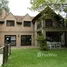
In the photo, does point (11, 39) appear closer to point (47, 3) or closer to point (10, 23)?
point (10, 23)

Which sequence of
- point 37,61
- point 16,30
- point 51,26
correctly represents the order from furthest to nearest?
point 16,30 → point 51,26 → point 37,61

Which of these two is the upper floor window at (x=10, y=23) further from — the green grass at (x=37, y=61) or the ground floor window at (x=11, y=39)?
the green grass at (x=37, y=61)

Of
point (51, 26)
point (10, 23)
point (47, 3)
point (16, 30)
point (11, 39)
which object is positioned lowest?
point (11, 39)

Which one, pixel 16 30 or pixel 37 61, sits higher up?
pixel 16 30

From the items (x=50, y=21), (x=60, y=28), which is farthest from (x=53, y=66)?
(x=50, y=21)

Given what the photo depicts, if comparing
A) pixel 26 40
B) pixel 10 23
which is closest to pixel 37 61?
pixel 26 40

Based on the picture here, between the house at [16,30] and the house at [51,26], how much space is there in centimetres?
188

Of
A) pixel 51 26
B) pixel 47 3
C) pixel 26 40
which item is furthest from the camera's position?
pixel 26 40

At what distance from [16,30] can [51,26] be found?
28.7 ft

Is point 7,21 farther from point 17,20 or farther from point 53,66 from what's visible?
point 53,66

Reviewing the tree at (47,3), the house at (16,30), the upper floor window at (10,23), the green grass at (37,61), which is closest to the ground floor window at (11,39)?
the house at (16,30)

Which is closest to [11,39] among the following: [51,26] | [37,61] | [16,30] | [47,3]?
[16,30]

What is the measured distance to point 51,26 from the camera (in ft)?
91.1

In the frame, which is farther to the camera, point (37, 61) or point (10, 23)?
point (10, 23)
